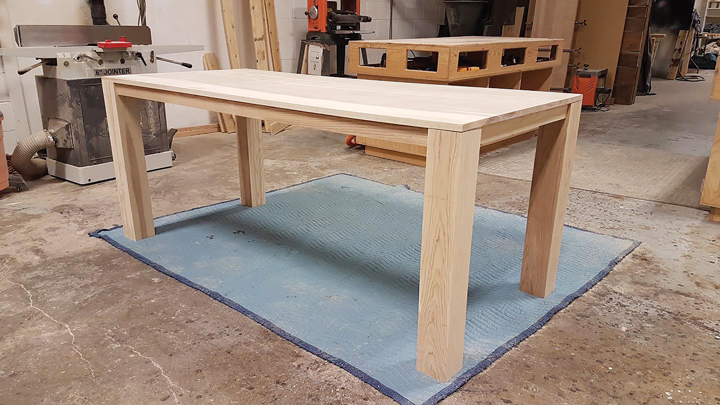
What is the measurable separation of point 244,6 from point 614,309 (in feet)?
13.2

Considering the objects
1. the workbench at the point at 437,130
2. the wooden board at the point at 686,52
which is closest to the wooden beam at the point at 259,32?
the workbench at the point at 437,130

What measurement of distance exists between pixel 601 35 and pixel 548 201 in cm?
529

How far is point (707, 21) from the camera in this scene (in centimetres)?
1159

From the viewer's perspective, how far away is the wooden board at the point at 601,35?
5930 millimetres

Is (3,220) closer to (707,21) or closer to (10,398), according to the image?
(10,398)

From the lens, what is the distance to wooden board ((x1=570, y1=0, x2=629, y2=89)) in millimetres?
5930

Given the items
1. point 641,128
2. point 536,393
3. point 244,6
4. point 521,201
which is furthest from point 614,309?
point 244,6

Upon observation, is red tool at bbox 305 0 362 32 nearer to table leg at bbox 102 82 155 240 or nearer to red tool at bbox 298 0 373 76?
red tool at bbox 298 0 373 76

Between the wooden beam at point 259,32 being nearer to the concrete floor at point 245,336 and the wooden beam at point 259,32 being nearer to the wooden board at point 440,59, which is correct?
the wooden board at point 440,59

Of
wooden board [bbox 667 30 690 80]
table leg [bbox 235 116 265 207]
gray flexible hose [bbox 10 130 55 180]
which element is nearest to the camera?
table leg [bbox 235 116 265 207]

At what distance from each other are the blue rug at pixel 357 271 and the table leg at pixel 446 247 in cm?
9

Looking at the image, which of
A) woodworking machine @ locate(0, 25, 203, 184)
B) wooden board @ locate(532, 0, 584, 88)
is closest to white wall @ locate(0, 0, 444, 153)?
woodworking machine @ locate(0, 25, 203, 184)

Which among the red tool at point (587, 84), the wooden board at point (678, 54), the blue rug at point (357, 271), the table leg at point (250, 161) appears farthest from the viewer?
the wooden board at point (678, 54)

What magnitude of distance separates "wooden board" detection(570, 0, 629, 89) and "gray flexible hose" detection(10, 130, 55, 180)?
5.59 meters
